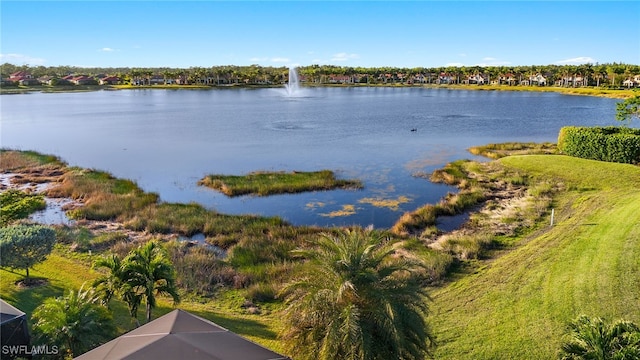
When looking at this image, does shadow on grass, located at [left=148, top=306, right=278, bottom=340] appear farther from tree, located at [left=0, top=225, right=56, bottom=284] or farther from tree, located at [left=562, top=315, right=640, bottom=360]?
tree, located at [left=562, top=315, right=640, bottom=360]

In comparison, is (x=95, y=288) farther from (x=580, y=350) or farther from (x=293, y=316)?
(x=580, y=350)

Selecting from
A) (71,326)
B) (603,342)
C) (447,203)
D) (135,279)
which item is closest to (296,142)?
(447,203)

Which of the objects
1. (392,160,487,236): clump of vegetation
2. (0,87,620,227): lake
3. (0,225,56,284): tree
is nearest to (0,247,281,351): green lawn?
(0,225,56,284): tree

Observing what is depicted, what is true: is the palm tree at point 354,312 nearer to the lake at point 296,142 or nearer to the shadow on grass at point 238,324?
the shadow on grass at point 238,324

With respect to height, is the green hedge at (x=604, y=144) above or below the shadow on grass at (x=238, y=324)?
above

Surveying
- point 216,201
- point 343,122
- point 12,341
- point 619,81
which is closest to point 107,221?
point 216,201

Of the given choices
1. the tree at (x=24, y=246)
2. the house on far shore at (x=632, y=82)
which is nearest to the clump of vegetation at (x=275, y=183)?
the tree at (x=24, y=246)
